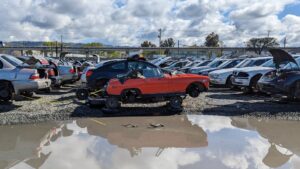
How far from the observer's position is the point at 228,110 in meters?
11.4

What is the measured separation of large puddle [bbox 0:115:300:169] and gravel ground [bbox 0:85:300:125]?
603 mm

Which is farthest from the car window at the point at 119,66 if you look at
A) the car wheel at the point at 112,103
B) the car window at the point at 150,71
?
the car wheel at the point at 112,103

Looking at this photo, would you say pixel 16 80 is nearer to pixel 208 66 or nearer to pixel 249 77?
pixel 249 77

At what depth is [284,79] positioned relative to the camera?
39.1 ft

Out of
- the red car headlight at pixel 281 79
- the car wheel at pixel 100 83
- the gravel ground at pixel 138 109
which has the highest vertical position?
the red car headlight at pixel 281 79

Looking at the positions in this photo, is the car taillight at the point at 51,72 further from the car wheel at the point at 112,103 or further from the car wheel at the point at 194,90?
the car wheel at the point at 194,90

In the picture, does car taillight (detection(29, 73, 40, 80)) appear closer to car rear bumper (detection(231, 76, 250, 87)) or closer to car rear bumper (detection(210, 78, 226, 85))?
car rear bumper (detection(231, 76, 250, 87))

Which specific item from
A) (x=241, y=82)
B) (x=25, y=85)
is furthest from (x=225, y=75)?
(x=25, y=85)

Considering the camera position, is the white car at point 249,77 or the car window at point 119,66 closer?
the car window at point 119,66

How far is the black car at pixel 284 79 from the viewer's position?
38.4ft

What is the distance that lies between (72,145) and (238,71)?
10.0m

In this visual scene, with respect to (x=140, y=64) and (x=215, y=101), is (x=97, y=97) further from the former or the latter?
(x=215, y=101)

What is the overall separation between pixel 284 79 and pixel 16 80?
8.34 meters

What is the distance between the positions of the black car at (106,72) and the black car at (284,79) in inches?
175
